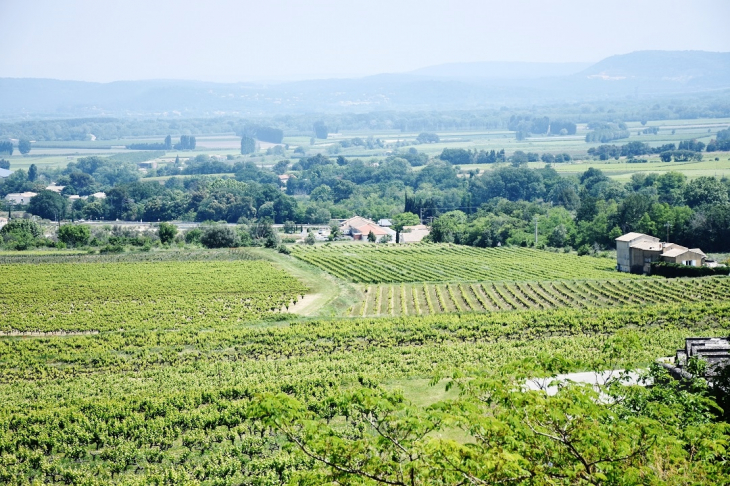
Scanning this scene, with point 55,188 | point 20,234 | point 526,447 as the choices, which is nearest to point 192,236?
point 20,234

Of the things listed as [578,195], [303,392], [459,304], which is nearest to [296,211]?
[578,195]

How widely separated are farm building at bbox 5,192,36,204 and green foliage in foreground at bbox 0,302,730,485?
90.4 meters

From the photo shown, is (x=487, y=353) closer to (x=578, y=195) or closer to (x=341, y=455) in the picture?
(x=341, y=455)

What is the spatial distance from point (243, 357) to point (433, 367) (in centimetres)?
705

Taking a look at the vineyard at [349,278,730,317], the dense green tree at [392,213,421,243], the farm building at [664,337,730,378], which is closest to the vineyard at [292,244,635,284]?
the vineyard at [349,278,730,317]

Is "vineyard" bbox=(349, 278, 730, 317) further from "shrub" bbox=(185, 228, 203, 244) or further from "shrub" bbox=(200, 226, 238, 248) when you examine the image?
"shrub" bbox=(185, 228, 203, 244)

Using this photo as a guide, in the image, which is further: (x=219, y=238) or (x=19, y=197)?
(x=19, y=197)

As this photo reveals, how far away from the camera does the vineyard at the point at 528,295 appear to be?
36125mm

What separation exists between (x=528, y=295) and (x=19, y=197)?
98.4 metres

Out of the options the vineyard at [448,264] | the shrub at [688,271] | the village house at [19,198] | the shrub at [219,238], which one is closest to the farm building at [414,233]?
the vineyard at [448,264]

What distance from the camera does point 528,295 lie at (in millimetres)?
38906

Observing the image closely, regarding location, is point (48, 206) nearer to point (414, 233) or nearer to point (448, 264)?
point (414, 233)

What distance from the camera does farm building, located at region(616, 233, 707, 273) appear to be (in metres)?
44.0

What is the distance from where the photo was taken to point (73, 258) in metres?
53.8
